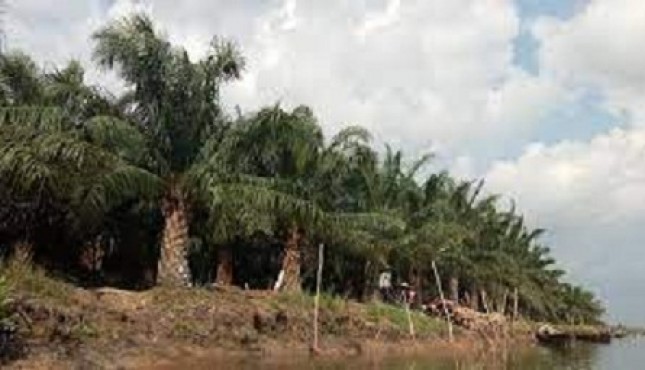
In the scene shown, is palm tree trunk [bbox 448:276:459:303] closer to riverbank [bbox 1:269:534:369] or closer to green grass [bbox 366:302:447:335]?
green grass [bbox 366:302:447:335]

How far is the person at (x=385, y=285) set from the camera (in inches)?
2100

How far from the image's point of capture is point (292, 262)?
42.2 metres

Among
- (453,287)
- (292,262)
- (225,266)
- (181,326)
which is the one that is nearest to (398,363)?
(181,326)

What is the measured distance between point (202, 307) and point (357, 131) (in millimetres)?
13709

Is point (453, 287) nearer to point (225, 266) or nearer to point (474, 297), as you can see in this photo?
point (474, 297)

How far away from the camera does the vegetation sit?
1222 inches

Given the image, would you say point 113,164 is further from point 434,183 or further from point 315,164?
point 434,183

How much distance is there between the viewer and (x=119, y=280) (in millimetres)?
39281

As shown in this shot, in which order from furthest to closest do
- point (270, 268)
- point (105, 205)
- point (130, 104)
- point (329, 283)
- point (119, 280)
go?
point (329, 283), point (270, 268), point (119, 280), point (130, 104), point (105, 205)

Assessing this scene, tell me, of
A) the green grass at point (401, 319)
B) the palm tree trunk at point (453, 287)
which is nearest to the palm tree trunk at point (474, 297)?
the palm tree trunk at point (453, 287)

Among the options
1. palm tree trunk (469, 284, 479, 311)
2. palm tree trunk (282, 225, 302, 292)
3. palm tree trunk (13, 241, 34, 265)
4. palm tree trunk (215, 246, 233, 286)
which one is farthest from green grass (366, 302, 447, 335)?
palm tree trunk (469, 284, 479, 311)

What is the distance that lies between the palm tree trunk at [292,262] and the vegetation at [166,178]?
0.17 feet

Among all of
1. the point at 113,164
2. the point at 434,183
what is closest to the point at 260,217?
the point at 113,164

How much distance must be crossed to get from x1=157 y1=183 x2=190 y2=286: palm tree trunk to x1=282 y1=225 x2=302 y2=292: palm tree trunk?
729 centimetres
